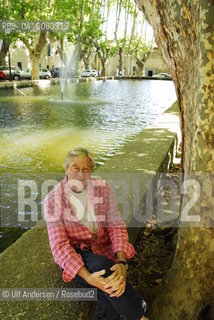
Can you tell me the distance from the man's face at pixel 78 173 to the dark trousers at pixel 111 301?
50cm

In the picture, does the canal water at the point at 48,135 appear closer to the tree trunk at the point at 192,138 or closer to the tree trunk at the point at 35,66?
the tree trunk at the point at 192,138

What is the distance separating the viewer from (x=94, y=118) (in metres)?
12.1

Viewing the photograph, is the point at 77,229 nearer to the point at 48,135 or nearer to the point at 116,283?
the point at 116,283

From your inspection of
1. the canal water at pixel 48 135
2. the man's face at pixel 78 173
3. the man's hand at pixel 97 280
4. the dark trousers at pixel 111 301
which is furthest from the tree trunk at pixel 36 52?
the man's hand at pixel 97 280

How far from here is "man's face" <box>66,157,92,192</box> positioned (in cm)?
264

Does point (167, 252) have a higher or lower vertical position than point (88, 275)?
lower

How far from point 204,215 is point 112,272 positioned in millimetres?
775

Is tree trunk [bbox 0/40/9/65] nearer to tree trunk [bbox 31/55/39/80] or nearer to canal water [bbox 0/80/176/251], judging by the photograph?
tree trunk [bbox 31/55/39/80]

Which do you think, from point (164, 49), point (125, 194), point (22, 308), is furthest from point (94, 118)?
point (22, 308)

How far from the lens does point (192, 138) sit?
255cm

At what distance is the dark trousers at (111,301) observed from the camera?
2.34 meters

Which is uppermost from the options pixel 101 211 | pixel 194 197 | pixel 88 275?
pixel 194 197

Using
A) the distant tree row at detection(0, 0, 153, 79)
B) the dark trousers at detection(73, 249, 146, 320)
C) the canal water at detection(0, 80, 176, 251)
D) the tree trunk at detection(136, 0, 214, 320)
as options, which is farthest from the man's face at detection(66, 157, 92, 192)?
the distant tree row at detection(0, 0, 153, 79)

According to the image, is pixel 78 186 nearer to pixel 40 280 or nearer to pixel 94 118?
pixel 40 280
